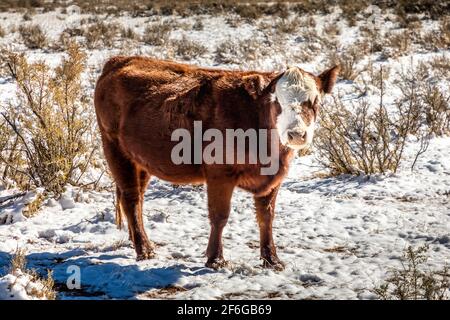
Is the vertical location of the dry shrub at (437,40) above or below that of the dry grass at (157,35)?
below

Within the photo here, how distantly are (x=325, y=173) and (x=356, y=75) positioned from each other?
512 centimetres

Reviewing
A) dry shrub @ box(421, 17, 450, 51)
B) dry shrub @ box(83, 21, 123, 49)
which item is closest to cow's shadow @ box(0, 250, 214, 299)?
dry shrub @ box(83, 21, 123, 49)

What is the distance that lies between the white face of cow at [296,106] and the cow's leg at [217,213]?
64 centimetres

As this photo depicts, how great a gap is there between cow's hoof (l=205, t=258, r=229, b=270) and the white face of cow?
46.8 inches

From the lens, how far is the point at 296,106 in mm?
4098

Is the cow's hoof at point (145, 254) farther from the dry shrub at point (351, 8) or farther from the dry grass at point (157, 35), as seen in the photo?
the dry shrub at point (351, 8)

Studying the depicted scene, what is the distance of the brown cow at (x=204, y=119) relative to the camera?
4.20m

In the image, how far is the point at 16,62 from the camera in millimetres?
7461

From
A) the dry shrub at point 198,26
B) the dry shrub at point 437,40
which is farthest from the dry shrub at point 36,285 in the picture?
the dry shrub at point 198,26

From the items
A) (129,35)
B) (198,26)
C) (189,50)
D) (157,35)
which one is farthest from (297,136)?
(198,26)

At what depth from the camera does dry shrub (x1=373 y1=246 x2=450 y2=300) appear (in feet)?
12.8

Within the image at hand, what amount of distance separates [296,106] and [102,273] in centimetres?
205

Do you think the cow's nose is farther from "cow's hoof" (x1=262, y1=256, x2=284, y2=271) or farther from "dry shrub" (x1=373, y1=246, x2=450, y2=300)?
"cow's hoof" (x1=262, y1=256, x2=284, y2=271)

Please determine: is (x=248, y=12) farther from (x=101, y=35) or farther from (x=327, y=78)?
(x=327, y=78)
